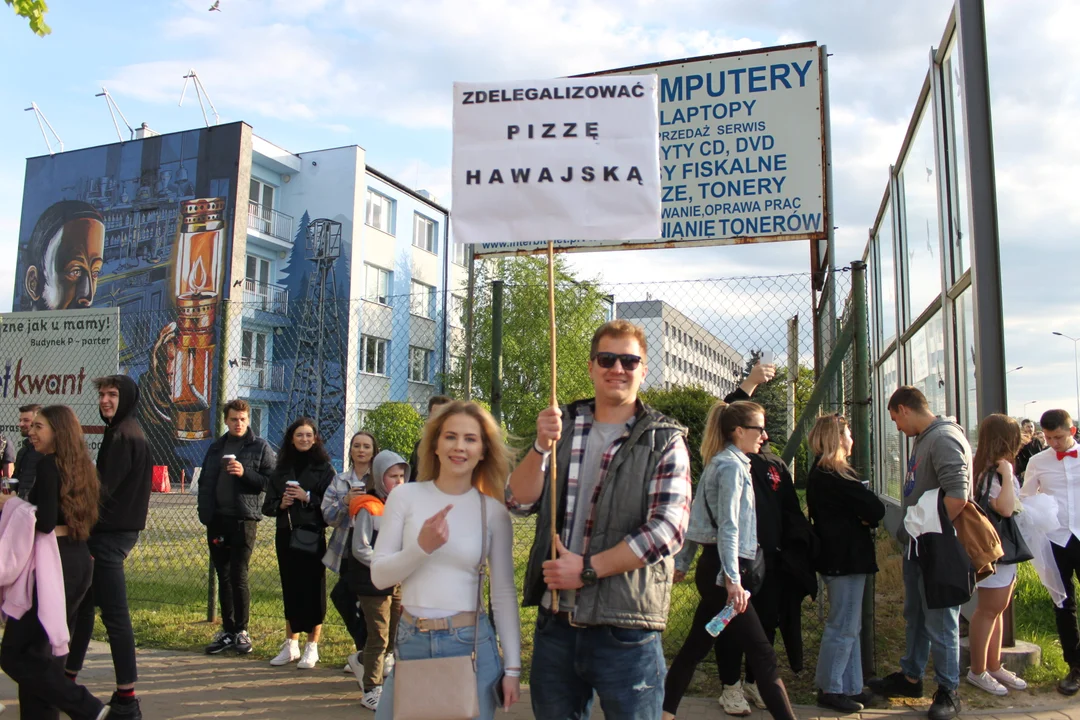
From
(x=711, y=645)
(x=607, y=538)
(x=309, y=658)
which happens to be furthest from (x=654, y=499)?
(x=309, y=658)

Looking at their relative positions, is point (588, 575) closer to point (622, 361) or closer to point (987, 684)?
point (622, 361)

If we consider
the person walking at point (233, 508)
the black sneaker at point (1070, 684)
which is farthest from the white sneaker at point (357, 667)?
the black sneaker at point (1070, 684)

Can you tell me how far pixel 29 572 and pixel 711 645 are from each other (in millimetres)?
3413

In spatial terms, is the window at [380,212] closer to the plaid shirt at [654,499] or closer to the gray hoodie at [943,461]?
the gray hoodie at [943,461]

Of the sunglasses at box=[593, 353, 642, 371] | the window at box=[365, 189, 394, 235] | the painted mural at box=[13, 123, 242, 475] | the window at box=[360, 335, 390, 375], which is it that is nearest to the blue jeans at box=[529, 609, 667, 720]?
the sunglasses at box=[593, 353, 642, 371]

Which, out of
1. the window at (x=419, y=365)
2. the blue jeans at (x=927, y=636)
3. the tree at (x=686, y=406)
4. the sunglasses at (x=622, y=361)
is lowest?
the blue jeans at (x=927, y=636)

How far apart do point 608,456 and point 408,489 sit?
75 centimetres

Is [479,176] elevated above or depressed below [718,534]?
above

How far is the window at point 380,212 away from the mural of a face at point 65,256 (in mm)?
10747

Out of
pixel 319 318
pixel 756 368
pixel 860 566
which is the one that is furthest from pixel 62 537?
pixel 319 318

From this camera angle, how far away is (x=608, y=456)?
115 inches

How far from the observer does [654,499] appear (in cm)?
285

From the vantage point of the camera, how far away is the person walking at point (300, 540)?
234 inches

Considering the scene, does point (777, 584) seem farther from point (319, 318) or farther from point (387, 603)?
point (319, 318)
